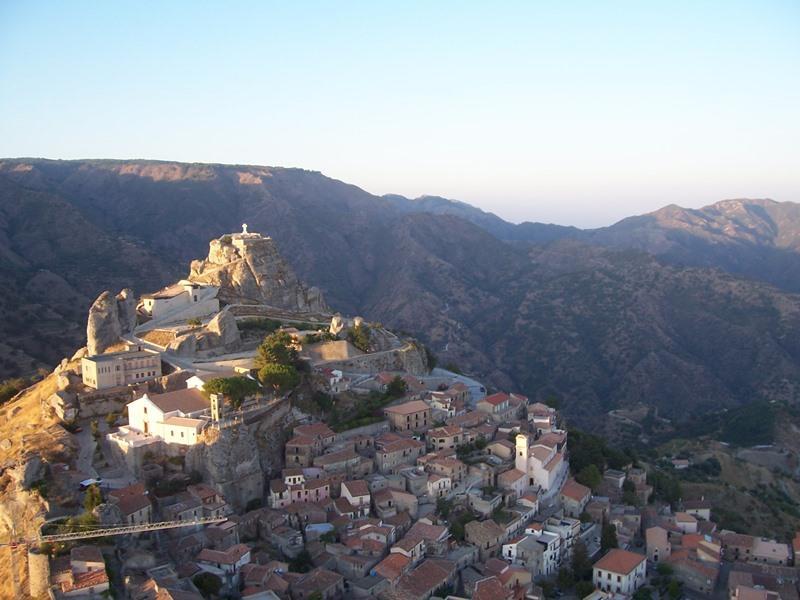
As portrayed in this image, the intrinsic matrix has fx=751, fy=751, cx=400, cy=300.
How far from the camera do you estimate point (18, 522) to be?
1102 inches

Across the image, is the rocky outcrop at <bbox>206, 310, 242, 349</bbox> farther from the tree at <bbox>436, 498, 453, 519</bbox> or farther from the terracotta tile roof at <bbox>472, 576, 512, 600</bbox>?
the terracotta tile roof at <bbox>472, 576, 512, 600</bbox>

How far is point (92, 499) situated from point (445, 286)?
127155 mm

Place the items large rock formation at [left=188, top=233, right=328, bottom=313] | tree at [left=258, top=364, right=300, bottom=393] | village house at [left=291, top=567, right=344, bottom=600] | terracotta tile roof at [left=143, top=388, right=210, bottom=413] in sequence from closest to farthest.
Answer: village house at [left=291, top=567, right=344, bottom=600] < terracotta tile roof at [left=143, top=388, right=210, bottom=413] < tree at [left=258, top=364, right=300, bottom=393] < large rock formation at [left=188, top=233, right=328, bottom=313]

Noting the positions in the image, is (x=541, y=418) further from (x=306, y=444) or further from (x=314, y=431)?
(x=306, y=444)

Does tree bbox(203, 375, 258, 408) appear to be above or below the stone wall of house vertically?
above

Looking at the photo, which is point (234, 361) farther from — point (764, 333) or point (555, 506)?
point (764, 333)

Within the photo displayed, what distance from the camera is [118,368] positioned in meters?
38.7

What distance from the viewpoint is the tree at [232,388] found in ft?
116

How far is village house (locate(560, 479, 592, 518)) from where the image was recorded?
37.8m

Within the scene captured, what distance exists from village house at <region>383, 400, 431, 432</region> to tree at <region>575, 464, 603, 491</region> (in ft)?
28.9

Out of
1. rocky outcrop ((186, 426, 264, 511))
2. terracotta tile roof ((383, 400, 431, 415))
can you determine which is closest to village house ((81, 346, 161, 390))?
rocky outcrop ((186, 426, 264, 511))

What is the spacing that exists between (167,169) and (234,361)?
527 feet

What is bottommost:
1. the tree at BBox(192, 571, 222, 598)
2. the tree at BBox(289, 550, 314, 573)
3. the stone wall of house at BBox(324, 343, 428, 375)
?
the tree at BBox(289, 550, 314, 573)

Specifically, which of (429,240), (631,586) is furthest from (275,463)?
(429,240)
